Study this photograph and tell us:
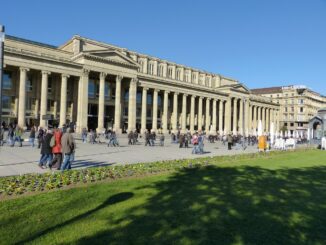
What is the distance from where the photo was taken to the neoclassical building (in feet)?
152

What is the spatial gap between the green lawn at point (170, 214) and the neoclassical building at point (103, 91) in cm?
3812

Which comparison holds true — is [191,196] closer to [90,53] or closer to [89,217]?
[89,217]

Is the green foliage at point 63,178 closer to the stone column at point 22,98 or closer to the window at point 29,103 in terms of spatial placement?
the stone column at point 22,98

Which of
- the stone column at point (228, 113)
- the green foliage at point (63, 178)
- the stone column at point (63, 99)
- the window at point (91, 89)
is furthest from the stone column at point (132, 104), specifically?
the green foliage at point (63, 178)

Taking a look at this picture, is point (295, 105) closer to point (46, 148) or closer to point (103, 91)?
point (103, 91)

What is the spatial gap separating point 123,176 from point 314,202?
6537mm

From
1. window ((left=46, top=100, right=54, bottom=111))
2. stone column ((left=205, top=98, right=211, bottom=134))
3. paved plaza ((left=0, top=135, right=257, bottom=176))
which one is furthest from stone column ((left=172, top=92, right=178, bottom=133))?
paved plaza ((left=0, top=135, right=257, bottom=176))

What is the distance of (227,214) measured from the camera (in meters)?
6.75

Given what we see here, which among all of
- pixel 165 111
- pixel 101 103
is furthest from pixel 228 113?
pixel 101 103

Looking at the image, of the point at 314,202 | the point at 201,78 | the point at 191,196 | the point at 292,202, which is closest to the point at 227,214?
the point at 191,196

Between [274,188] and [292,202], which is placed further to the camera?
[274,188]

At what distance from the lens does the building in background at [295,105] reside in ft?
363

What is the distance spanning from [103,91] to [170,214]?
159ft

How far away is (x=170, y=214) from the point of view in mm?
6727
